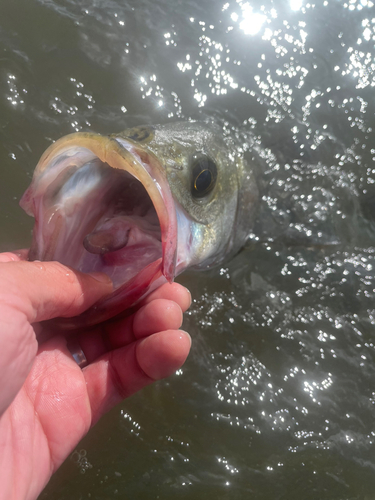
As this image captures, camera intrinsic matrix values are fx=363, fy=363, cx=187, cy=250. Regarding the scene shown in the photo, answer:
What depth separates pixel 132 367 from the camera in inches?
61.4

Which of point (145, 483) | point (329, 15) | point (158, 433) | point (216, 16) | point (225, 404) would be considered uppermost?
point (329, 15)

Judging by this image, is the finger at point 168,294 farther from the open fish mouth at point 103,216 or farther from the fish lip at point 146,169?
the fish lip at point 146,169

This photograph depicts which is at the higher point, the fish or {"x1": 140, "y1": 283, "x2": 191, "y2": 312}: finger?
the fish

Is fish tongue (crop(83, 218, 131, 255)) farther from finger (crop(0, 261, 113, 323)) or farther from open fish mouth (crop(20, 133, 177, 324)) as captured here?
finger (crop(0, 261, 113, 323))

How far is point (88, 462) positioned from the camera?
6.14 feet

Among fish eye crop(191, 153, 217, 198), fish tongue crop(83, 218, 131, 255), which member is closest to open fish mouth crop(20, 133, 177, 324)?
fish tongue crop(83, 218, 131, 255)

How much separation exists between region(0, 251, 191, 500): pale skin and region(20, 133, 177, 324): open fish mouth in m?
0.13

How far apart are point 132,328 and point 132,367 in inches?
7.1

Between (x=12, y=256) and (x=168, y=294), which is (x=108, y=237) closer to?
(x=168, y=294)

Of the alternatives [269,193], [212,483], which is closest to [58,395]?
[212,483]

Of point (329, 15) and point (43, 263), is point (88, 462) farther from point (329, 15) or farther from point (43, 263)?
point (329, 15)

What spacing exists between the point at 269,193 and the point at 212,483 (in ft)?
6.46

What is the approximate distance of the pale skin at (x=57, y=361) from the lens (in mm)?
1125

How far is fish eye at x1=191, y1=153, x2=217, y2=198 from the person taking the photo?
166 centimetres
